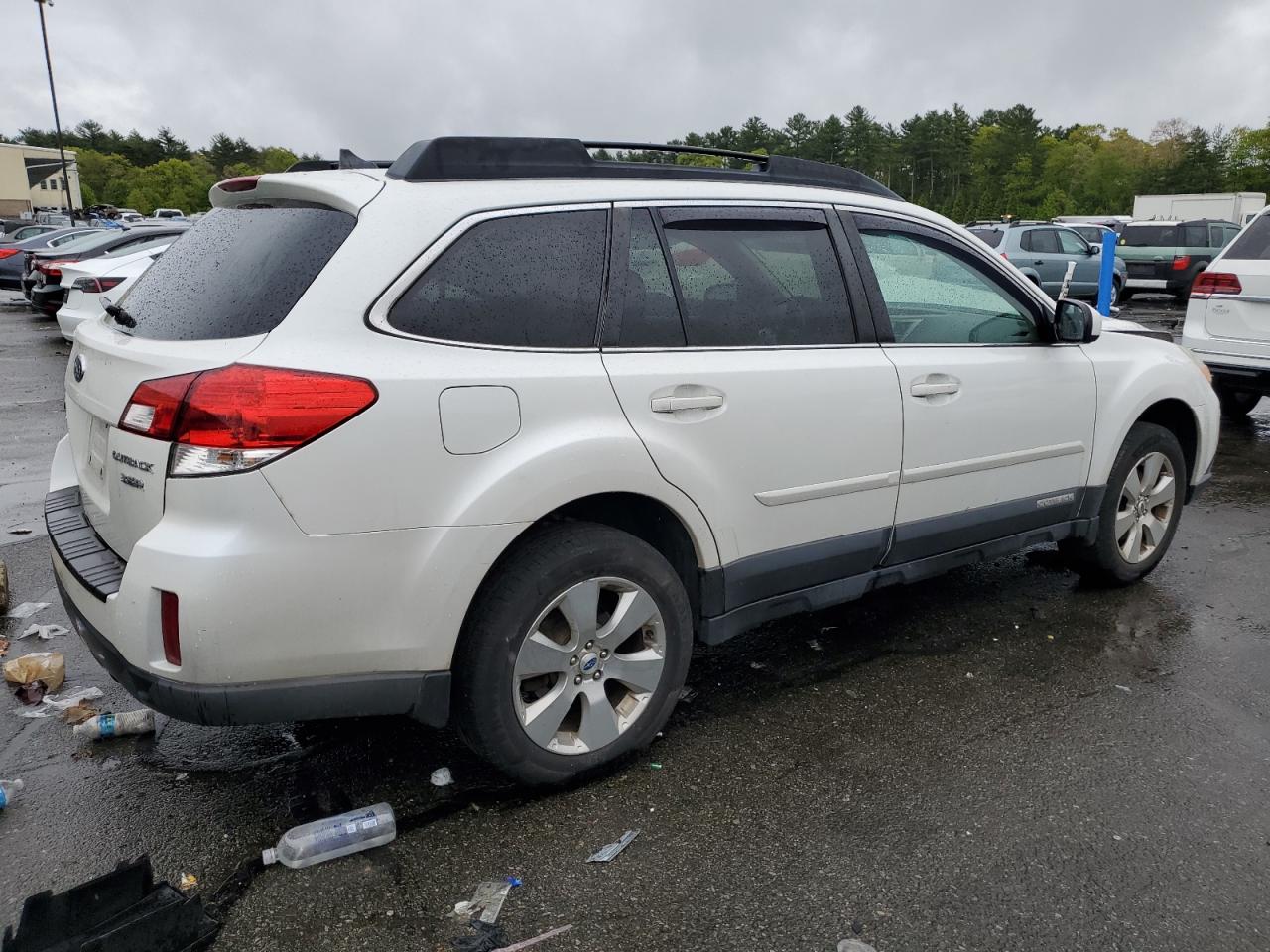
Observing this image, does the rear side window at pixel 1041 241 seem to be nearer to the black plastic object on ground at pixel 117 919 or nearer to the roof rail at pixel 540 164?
the roof rail at pixel 540 164

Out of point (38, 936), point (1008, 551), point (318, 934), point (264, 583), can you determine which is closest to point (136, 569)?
point (264, 583)

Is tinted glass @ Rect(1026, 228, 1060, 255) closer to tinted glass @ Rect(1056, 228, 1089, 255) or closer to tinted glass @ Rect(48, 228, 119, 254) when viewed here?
tinted glass @ Rect(1056, 228, 1089, 255)

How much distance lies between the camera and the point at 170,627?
7.99ft

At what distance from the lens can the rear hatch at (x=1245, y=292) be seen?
790 cm

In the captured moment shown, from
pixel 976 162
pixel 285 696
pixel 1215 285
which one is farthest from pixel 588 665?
pixel 976 162

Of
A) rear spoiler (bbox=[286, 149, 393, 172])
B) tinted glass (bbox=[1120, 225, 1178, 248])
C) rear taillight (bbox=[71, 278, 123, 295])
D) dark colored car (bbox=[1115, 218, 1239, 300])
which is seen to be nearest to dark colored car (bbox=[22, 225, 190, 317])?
rear taillight (bbox=[71, 278, 123, 295])

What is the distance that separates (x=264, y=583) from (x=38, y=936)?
2.97ft

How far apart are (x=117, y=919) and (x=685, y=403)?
1.97 metres

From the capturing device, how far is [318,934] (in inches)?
94.0

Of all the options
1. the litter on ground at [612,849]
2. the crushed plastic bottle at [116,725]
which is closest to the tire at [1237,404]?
the litter on ground at [612,849]

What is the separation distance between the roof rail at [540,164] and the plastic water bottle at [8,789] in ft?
7.13

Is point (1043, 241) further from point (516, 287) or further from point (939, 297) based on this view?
point (516, 287)

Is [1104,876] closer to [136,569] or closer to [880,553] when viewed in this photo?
[880,553]

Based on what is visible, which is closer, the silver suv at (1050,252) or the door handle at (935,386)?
the door handle at (935,386)
